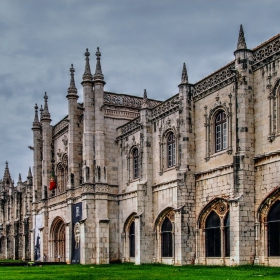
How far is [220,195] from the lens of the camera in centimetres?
3005

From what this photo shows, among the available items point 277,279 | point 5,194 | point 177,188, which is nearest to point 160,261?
point 177,188

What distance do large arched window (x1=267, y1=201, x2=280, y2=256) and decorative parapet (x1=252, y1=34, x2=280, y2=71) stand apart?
689cm

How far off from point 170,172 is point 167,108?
415cm

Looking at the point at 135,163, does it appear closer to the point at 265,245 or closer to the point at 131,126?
the point at 131,126

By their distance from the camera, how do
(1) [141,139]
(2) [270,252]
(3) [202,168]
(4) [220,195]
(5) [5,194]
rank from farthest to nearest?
(5) [5,194] → (1) [141,139] → (3) [202,168] → (4) [220,195] → (2) [270,252]

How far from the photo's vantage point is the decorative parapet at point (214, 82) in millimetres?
29894

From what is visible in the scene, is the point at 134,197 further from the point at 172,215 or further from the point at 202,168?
the point at 202,168

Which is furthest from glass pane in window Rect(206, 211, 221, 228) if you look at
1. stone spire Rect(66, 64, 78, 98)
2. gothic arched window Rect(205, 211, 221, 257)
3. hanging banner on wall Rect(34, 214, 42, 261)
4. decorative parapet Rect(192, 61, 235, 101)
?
hanging banner on wall Rect(34, 214, 42, 261)

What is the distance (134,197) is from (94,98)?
8.64m

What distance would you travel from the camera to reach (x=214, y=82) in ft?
103

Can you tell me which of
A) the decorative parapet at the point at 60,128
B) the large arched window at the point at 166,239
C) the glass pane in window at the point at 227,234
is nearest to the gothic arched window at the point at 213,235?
the glass pane in window at the point at 227,234

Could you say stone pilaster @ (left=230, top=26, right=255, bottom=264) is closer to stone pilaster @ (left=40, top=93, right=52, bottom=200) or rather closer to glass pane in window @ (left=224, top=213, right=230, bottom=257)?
glass pane in window @ (left=224, top=213, right=230, bottom=257)

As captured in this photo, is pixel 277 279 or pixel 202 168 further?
pixel 202 168

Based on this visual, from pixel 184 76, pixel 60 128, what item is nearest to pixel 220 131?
pixel 184 76
